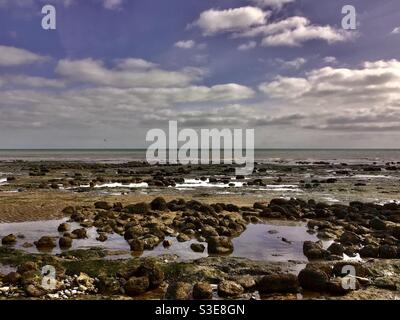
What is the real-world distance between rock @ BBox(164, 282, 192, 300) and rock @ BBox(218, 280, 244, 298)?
833mm

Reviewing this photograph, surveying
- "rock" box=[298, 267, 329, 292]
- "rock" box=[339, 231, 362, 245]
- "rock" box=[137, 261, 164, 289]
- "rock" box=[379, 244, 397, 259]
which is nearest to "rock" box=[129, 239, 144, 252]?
"rock" box=[137, 261, 164, 289]

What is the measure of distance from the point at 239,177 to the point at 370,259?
4005 centimetres

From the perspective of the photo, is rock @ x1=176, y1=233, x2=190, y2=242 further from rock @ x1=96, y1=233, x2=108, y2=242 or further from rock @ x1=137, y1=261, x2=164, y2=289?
rock @ x1=137, y1=261, x2=164, y2=289

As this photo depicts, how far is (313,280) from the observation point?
37.2ft

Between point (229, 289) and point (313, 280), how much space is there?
7.76 feet

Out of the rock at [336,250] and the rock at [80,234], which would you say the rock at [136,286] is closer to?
the rock at [80,234]

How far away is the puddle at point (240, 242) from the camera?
49.6ft

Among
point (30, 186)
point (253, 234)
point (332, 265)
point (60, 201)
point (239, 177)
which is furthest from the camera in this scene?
point (239, 177)

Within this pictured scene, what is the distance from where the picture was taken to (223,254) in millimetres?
15125

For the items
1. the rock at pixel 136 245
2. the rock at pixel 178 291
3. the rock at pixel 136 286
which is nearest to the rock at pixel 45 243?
the rock at pixel 136 245

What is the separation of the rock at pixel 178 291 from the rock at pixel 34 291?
10.3 ft

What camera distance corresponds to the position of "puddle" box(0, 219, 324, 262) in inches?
595
